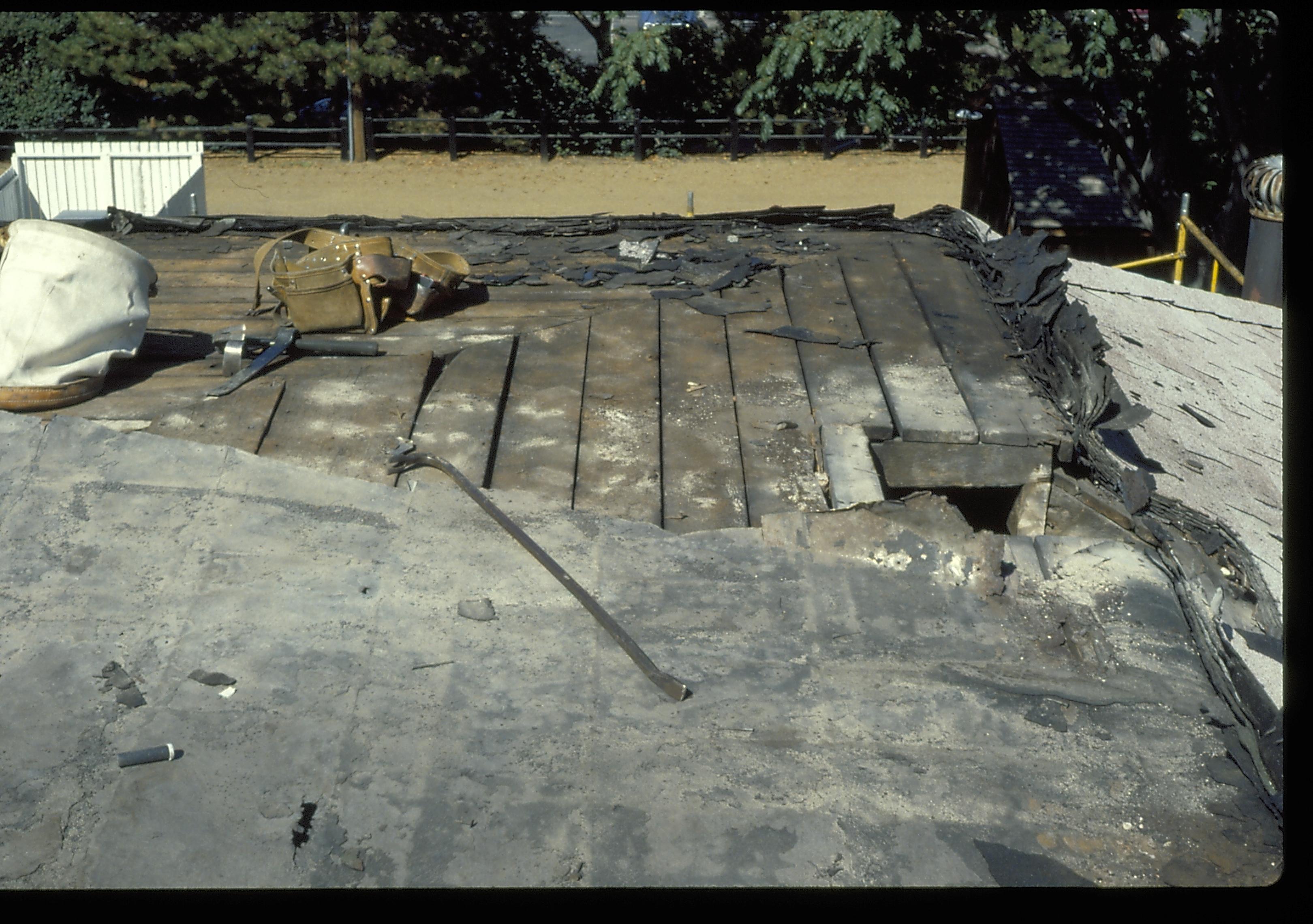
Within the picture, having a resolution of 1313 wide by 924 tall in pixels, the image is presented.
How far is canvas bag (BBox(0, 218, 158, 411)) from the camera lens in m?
5.50

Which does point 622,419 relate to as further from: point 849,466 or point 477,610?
point 477,610

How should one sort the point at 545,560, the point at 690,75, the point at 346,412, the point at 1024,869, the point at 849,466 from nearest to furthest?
the point at 1024,869
the point at 545,560
the point at 849,466
the point at 346,412
the point at 690,75

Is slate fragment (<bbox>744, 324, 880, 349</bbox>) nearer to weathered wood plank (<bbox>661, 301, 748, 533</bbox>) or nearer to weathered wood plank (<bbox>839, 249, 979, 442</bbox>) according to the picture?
weathered wood plank (<bbox>839, 249, 979, 442</bbox>)

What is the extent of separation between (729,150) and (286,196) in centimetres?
1077

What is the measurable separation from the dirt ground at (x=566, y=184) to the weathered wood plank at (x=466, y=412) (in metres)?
18.1

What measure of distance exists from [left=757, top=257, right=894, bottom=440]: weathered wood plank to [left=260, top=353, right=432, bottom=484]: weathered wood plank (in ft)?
7.03

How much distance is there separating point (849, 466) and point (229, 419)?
305cm

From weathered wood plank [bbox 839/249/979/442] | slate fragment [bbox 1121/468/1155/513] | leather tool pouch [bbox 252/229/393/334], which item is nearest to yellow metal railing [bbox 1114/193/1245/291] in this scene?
weathered wood plank [bbox 839/249/979/442]

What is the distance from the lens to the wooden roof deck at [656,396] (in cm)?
526

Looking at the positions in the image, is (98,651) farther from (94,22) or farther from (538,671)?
(94,22)

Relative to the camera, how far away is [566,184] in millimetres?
26703

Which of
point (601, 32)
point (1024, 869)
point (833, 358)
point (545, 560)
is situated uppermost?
point (601, 32)

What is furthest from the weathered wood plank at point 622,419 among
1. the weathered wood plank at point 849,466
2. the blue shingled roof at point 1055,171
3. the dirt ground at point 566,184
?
the dirt ground at point 566,184

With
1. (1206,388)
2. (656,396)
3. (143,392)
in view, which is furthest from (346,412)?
(1206,388)
